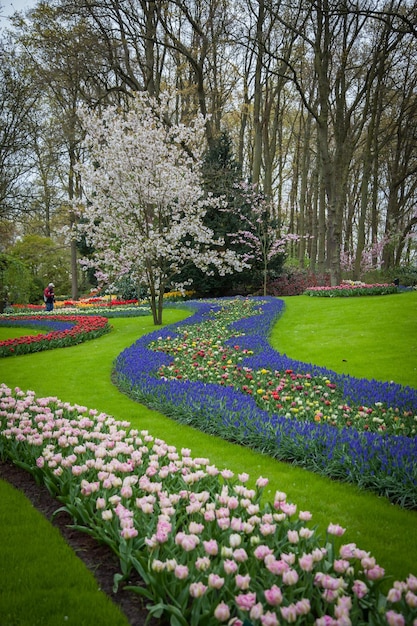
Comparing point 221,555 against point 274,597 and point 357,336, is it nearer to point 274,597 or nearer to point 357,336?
point 274,597

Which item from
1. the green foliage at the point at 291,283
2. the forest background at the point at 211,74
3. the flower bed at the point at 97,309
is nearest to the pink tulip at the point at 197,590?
the forest background at the point at 211,74

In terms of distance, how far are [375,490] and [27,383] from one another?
6.43m

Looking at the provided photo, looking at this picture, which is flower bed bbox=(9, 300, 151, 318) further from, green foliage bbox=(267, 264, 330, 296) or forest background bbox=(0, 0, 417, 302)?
green foliage bbox=(267, 264, 330, 296)

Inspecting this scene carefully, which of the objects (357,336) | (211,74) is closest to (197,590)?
(357,336)

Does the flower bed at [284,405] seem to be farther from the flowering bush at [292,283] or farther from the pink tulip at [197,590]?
the flowering bush at [292,283]

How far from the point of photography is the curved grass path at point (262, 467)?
3.05 metres

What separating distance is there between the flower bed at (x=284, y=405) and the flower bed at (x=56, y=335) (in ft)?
9.51

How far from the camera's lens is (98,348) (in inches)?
433

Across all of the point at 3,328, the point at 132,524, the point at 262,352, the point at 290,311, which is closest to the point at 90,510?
the point at 132,524

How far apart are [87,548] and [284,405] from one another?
352 centimetres

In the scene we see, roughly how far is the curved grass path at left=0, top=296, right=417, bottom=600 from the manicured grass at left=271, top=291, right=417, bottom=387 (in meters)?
1.08

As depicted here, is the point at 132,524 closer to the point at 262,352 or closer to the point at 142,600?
the point at 142,600

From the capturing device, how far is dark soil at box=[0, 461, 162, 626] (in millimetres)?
2354

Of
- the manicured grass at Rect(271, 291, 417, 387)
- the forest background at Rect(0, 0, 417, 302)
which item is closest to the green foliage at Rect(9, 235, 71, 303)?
the forest background at Rect(0, 0, 417, 302)
